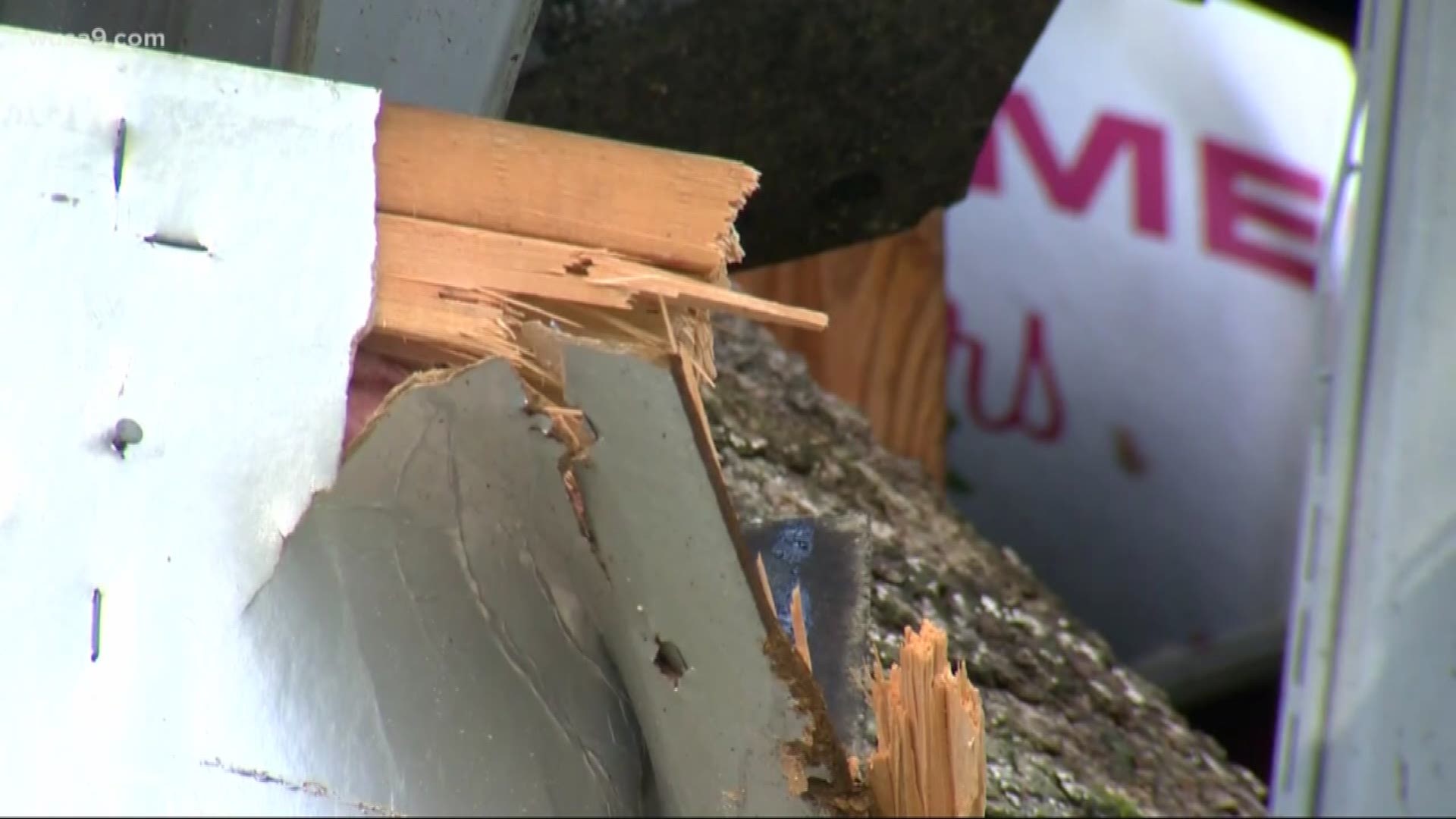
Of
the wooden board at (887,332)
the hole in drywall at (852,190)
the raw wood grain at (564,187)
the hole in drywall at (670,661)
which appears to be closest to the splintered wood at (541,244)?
the raw wood grain at (564,187)

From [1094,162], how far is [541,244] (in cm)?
241

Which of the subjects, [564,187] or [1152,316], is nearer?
[564,187]

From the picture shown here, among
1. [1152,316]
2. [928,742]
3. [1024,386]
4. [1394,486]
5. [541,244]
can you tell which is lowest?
[1024,386]

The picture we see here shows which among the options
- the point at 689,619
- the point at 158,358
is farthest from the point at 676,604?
the point at 158,358

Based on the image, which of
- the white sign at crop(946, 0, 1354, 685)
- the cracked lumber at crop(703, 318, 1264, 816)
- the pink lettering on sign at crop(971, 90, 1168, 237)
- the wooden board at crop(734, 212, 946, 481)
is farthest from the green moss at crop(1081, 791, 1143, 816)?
the pink lettering on sign at crop(971, 90, 1168, 237)

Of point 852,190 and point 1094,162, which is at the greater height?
point 852,190

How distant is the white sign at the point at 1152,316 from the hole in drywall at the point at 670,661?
2.29 meters

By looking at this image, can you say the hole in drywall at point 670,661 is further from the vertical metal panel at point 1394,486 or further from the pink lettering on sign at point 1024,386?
the pink lettering on sign at point 1024,386

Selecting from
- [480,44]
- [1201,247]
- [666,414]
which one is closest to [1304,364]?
[1201,247]

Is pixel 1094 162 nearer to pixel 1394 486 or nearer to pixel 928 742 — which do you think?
pixel 1394 486

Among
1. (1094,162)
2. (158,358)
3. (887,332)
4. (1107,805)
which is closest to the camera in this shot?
(158,358)

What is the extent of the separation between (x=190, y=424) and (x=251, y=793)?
0.15 m

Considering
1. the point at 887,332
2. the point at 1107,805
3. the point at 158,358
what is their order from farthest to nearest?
1. the point at 887,332
2. the point at 1107,805
3. the point at 158,358

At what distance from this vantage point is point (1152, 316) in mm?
2965
